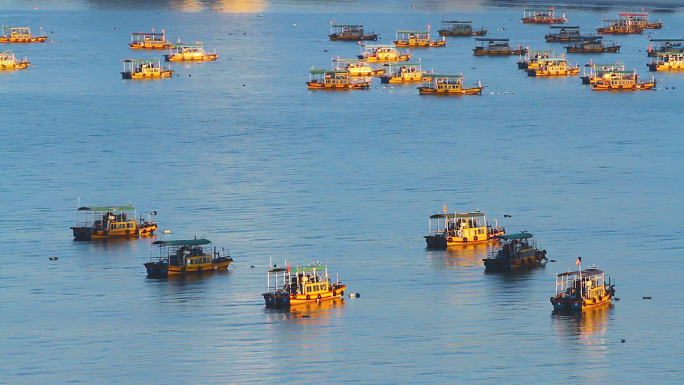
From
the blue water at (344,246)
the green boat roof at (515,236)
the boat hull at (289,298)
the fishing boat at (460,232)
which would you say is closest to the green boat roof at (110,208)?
the blue water at (344,246)

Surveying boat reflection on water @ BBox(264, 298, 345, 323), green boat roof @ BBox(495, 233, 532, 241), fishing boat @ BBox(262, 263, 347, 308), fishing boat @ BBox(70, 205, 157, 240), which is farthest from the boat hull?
fishing boat @ BBox(70, 205, 157, 240)

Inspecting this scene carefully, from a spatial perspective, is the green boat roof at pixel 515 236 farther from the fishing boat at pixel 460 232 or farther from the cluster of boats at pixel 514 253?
A: the fishing boat at pixel 460 232

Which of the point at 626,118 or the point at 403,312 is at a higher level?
the point at 626,118

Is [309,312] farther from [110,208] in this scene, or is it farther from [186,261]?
[110,208]

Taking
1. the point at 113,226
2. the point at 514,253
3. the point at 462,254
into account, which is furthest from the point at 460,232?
the point at 113,226

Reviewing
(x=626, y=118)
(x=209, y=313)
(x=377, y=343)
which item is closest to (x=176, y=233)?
(x=209, y=313)

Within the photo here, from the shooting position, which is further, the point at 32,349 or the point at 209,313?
the point at 209,313

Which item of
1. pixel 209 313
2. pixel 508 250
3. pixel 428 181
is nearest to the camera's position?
pixel 209 313

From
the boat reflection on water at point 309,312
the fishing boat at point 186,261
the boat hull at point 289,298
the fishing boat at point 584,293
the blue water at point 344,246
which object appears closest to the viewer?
the blue water at point 344,246

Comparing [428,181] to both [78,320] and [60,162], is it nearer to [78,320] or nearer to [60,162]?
[60,162]
